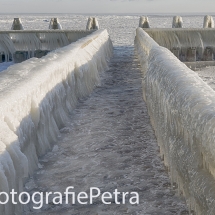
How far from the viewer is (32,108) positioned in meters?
4.92

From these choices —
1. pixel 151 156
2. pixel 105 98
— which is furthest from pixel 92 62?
pixel 151 156

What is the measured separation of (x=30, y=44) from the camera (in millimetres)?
17469

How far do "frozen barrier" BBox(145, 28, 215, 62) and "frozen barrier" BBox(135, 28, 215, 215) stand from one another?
11271 millimetres

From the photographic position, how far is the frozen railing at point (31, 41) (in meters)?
17.3

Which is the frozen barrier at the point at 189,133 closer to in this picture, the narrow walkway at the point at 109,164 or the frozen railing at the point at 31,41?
the narrow walkway at the point at 109,164

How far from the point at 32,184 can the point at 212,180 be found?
2.05 metres

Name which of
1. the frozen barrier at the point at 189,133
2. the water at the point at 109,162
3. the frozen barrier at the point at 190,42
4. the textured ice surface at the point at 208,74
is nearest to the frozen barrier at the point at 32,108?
the water at the point at 109,162

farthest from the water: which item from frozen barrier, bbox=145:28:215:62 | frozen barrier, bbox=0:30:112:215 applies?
frozen barrier, bbox=145:28:215:62

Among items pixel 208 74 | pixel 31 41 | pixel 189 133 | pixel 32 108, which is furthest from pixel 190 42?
pixel 189 133

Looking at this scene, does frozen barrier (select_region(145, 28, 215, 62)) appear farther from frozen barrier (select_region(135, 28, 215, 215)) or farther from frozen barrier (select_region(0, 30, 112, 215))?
frozen barrier (select_region(135, 28, 215, 215))

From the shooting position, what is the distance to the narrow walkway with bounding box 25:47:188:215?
3.95 meters

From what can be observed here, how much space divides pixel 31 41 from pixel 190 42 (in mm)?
5538

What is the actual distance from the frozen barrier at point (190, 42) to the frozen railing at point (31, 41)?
9.98ft

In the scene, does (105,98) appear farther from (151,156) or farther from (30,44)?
(30,44)
